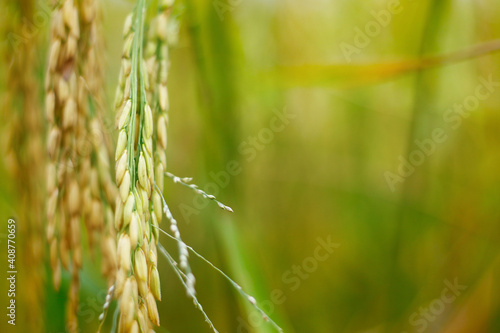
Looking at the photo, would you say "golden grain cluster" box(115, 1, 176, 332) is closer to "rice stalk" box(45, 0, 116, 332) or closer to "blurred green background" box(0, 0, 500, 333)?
"rice stalk" box(45, 0, 116, 332)

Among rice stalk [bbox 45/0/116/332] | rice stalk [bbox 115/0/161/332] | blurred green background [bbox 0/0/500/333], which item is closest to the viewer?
rice stalk [bbox 115/0/161/332]

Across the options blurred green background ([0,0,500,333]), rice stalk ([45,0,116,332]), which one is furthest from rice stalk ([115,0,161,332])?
blurred green background ([0,0,500,333])

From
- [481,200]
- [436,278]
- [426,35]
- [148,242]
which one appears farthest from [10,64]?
Answer: [481,200]

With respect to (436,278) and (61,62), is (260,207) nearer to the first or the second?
(436,278)

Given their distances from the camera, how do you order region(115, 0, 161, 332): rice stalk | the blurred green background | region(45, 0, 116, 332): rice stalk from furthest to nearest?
the blurred green background < region(45, 0, 116, 332): rice stalk < region(115, 0, 161, 332): rice stalk

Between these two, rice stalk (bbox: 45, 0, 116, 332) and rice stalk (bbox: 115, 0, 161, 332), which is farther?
rice stalk (bbox: 45, 0, 116, 332)

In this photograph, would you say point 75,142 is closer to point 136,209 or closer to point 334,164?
point 136,209

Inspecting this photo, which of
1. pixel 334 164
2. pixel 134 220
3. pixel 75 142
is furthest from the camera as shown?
pixel 334 164

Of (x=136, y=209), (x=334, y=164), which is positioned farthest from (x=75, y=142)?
(x=334, y=164)
